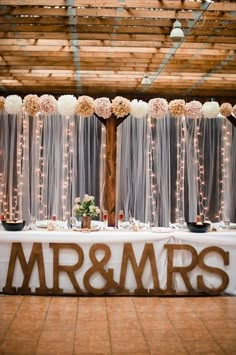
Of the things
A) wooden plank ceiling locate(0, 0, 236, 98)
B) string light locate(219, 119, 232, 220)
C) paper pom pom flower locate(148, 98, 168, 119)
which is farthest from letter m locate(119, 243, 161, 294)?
string light locate(219, 119, 232, 220)

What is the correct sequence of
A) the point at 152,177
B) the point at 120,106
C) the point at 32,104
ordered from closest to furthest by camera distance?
the point at 32,104 < the point at 120,106 < the point at 152,177

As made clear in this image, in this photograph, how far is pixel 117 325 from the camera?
179 inches

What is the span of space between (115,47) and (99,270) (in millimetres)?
2666

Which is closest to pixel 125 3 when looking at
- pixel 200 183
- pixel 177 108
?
pixel 177 108

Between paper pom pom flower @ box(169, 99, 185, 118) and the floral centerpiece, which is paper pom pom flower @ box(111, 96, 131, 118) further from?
the floral centerpiece

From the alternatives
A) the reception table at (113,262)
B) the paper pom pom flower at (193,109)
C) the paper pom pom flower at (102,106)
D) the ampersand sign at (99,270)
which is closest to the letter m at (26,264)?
the reception table at (113,262)

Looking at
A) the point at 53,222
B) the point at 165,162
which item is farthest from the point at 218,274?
the point at 165,162

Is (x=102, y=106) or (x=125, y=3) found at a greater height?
(x=125, y=3)

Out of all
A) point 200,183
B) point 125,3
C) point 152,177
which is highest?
point 125,3

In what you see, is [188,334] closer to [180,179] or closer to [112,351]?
[112,351]

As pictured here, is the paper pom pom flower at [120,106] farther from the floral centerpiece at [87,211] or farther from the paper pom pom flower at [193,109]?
the floral centerpiece at [87,211]

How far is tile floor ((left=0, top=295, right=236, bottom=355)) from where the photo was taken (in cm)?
396

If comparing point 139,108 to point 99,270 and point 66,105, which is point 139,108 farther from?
point 99,270

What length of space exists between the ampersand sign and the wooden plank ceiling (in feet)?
7.66
